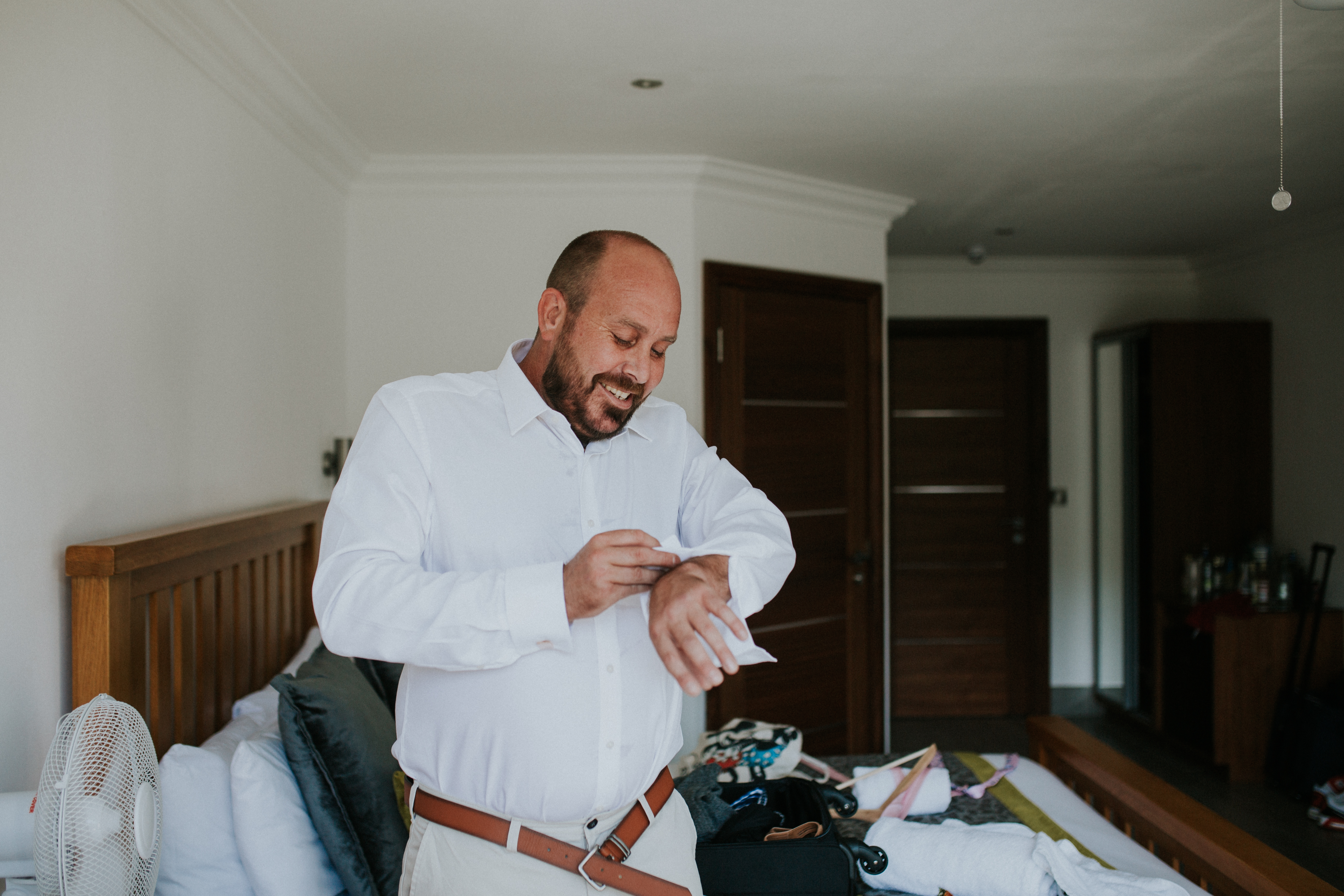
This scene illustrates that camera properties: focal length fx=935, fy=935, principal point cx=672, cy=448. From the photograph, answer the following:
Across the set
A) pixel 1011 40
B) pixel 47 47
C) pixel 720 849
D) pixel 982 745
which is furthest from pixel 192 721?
pixel 982 745

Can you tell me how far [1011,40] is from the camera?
239 centimetres

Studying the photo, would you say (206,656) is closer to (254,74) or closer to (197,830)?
(197,830)

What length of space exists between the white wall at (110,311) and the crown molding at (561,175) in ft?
2.59

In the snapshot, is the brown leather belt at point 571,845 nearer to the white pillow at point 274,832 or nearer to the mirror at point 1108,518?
the white pillow at point 274,832

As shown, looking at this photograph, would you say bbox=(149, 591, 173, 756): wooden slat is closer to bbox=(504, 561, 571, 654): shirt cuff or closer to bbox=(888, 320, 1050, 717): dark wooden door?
bbox=(504, 561, 571, 654): shirt cuff

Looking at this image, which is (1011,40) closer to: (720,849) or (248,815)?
(720,849)

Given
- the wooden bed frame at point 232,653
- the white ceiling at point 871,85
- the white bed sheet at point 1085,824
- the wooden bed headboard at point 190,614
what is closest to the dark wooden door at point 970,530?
the white ceiling at point 871,85

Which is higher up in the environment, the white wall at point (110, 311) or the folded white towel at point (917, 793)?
the white wall at point (110, 311)

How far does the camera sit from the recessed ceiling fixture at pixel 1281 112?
6.56 feet

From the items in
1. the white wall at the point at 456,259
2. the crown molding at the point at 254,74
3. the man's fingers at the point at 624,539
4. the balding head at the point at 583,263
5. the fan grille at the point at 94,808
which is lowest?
the fan grille at the point at 94,808

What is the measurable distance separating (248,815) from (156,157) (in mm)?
1360

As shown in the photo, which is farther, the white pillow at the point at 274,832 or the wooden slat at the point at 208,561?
the wooden slat at the point at 208,561

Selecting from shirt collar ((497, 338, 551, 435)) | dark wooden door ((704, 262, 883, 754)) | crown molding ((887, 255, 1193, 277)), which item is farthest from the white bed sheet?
crown molding ((887, 255, 1193, 277))

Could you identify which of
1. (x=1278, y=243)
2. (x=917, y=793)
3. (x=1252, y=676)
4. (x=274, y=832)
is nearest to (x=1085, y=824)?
(x=917, y=793)
